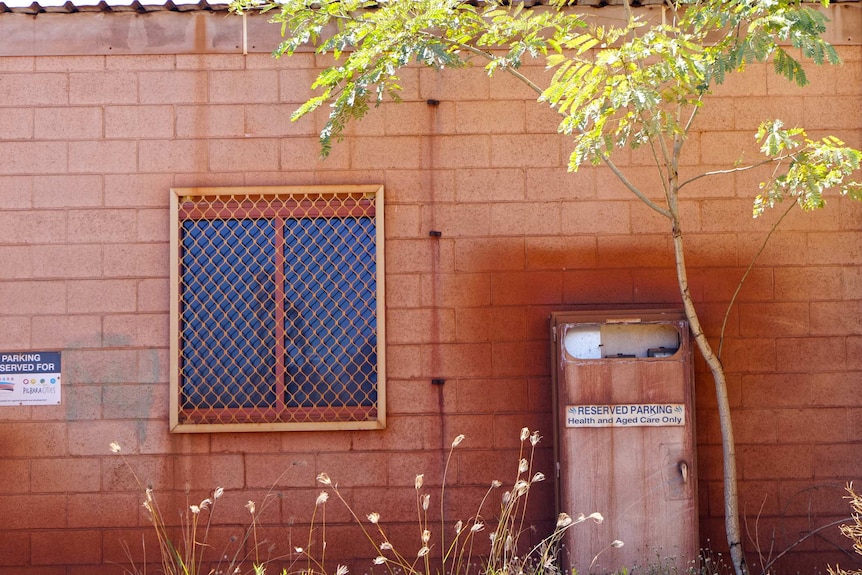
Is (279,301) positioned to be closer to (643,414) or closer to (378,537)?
(378,537)

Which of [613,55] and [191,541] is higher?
[613,55]

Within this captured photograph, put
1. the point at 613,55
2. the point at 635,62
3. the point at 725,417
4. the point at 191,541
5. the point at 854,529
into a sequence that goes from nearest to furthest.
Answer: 1. the point at 613,55
2. the point at 635,62
3. the point at 725,417
4. the point at 854,529
5. the point at 191,541

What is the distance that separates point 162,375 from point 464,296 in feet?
6.09

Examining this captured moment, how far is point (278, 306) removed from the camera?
566 centimetres

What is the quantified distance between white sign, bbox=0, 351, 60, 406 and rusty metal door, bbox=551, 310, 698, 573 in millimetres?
3009

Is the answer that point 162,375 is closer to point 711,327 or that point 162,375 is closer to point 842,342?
point 711,327

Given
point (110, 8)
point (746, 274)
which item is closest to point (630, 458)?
point (746, 274)

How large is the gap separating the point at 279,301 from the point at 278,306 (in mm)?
30

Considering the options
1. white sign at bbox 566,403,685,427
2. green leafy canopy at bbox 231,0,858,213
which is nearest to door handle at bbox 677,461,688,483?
white sign at bbox 566,403,685,427

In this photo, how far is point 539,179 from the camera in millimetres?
5711

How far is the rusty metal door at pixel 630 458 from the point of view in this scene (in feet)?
16.5

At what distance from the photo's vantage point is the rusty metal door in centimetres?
504

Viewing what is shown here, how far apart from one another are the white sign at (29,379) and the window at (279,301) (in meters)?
0.77

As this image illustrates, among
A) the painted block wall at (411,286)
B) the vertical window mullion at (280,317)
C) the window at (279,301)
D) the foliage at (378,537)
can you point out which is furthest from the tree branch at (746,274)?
the vertical window mullion at (280,317)
